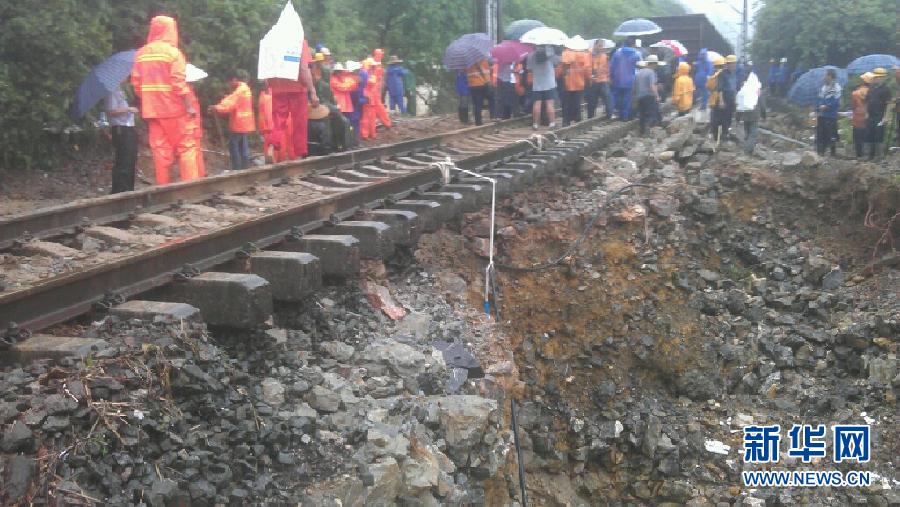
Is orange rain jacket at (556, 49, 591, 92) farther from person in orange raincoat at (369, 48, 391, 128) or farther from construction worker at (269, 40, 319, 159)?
construction worker at (269, 40, 319, 159)

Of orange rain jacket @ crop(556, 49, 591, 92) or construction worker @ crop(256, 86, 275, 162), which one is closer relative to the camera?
construction worker @ crop(256, 86, 275, 162)

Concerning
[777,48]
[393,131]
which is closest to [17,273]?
[393,131]

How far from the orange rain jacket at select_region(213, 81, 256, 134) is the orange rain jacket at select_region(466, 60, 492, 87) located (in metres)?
4.80

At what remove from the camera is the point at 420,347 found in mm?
5344

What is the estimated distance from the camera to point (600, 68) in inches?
631

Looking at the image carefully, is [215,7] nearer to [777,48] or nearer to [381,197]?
[381,197]

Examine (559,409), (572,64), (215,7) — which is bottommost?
(559,409)

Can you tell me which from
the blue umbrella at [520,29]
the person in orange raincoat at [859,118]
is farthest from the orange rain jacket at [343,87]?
the person in orange raincoat at [859,118]

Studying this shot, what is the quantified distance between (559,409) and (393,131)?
911 centimetres

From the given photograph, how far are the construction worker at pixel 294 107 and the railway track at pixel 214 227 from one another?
1.30 metres

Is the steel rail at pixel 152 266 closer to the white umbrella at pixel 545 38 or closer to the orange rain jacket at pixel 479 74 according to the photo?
the orange rain jacket at pixel 479 74

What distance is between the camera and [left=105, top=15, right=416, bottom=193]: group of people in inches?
319

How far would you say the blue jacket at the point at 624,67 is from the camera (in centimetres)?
1608

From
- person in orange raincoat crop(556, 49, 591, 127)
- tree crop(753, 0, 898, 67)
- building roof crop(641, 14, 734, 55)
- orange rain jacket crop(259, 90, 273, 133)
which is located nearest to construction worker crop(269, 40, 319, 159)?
orange rain jacket crop(259, 90, 273, 133)
